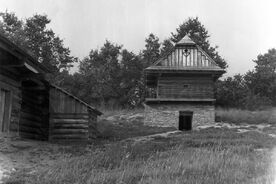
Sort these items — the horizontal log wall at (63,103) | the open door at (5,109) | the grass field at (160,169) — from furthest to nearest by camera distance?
the horizontal log wall at (63,103) → the open door at (5,109) → the grass field at (160,169)

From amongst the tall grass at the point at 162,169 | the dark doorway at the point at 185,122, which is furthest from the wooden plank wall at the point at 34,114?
the dark doorway at the point at 185,122

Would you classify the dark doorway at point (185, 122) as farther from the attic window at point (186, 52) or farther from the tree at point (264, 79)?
the tree at point (264, 79)

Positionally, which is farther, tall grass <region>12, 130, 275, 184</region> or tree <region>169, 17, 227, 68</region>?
tree <region>169, 17, 227, 68</region>

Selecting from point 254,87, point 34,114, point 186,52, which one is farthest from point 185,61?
point 254,87

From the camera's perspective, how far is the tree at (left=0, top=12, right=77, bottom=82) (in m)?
57.1

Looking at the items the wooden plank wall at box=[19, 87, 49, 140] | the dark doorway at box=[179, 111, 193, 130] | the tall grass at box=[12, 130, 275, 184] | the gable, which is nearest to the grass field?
the tall grass at box=[12, 130, 275, 184]

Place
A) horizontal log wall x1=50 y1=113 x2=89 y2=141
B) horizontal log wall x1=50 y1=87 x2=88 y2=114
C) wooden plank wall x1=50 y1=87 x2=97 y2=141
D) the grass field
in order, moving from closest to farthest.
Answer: the grass field, horizontal log wall x1=50 y1=87 x2=88 y2=114, wooden plank wall x1=50 y1=87 x2=97 y2=141, horizontal log wall x1=50 y1=113 x2=89 y2=141

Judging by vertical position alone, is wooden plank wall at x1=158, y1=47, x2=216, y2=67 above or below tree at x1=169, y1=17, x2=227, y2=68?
below

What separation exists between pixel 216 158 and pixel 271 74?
158 feet

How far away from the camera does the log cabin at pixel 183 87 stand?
116 feet

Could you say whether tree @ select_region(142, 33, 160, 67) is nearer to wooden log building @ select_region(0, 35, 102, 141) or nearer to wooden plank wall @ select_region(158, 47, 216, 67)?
wooden plank wall @ select_region(158, 47, 216, 67)

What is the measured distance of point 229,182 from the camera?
1112 centimetres

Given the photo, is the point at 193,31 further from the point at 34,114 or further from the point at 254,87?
the point at 34,114

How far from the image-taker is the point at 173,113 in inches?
1394
